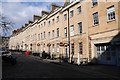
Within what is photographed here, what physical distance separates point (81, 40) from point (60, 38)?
8598 millimetres

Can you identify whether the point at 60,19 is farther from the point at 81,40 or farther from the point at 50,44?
the point at 81,40

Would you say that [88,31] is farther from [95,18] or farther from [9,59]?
[9,59]

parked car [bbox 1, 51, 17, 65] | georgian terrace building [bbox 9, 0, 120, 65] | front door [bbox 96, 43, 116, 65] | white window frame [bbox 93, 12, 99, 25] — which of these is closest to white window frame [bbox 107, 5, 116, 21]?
georgian terrace building [bbox 9, 0, 120, 65]

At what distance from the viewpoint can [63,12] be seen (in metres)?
35.6

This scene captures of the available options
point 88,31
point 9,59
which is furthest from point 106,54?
point 9,59

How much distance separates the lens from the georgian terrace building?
22.4 metres

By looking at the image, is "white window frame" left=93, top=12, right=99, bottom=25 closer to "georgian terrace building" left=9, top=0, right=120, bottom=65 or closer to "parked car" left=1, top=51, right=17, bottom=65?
"georgian terrace building" left=9, top=0, right=120, bottom=65

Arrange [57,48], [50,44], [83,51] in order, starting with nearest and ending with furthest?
[83,51], [57,48], [50,44]

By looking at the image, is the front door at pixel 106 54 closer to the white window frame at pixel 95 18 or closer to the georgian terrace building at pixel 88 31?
the georgian terrace building at pixel 88 31

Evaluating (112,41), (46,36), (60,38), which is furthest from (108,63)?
(46,36)

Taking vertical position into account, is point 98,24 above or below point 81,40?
above

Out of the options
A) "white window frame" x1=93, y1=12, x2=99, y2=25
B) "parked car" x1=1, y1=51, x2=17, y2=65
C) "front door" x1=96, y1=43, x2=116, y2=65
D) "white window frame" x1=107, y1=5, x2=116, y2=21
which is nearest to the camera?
"white window frame" x1=107, y1=5, x2=116, y2=21

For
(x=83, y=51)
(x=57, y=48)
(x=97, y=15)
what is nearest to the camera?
(x=97, y=15)

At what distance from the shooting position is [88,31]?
87.5 ft
